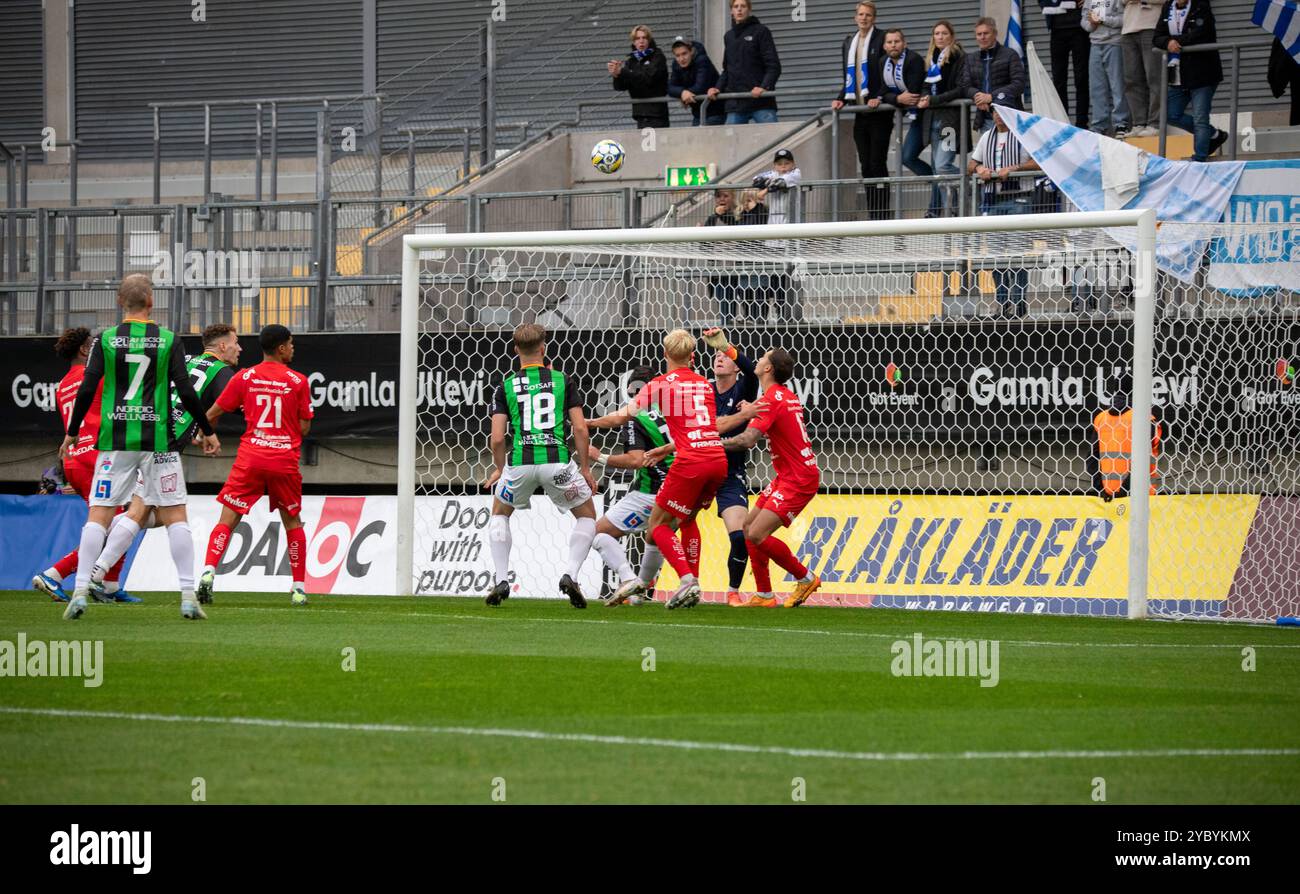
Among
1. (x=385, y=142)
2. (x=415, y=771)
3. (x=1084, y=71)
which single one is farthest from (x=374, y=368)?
(x=415, y=771)

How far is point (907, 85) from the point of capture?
18.8 m

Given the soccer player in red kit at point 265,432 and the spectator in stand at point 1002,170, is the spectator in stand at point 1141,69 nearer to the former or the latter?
the spectator in stand at point 1002,170

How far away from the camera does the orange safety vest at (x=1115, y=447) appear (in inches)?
603

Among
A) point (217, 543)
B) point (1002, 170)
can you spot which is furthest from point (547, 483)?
point (1002, 170)

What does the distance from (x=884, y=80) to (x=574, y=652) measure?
36.8ft

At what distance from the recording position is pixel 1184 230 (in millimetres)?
14398

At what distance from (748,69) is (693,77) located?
2.43 ft

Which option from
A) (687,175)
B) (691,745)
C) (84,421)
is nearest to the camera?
(691,745)

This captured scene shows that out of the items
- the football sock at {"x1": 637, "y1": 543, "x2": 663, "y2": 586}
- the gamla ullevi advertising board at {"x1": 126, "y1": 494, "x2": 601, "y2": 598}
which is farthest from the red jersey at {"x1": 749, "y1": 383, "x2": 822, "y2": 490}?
the gamla ullevi advertising board at {"x1": 126, "y1": 494, "x2": 601, "y2": 598}

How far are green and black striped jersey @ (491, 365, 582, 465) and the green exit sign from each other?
830 centimetres

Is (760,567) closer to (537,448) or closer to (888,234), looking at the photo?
(537,448)

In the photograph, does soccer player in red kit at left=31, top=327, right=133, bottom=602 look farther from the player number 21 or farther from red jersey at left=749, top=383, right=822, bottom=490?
red jersey at left=749, top=383, right=822, bottom=490

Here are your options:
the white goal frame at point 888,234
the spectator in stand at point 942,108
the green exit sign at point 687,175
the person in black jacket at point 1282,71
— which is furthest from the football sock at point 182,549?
the person in black jacket at point 1282,71

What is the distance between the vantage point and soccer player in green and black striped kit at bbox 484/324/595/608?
42.8ft
